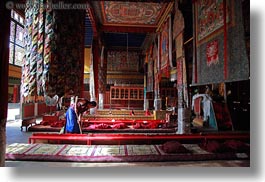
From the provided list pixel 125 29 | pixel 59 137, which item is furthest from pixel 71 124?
pixel 125 29

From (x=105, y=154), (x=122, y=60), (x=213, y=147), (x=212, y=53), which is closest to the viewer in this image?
(x=105, y=154)

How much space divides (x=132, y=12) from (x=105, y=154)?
7.08 m

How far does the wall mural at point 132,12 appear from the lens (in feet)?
26.3

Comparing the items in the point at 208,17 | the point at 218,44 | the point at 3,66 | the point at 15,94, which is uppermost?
the point at 208,17

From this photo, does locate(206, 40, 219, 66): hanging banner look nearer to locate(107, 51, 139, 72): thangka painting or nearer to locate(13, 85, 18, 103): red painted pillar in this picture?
locate(107, 51, 139, 72): thangka painting

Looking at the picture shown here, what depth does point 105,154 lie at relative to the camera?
11.1ft

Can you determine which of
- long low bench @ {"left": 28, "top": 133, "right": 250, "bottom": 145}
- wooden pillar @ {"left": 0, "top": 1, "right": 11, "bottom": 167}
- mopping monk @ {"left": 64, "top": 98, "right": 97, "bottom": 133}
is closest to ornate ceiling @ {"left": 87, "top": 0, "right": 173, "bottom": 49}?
mopping monk @ {"left": 64, "top": 98, "right": 97, "bottom": 133}

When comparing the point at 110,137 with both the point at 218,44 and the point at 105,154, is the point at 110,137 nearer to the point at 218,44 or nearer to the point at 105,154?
the point at 105,154

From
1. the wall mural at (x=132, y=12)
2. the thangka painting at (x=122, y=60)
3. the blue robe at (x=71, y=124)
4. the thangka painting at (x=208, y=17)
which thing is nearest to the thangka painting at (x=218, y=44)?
the thangka painting at (x=208, y=17)

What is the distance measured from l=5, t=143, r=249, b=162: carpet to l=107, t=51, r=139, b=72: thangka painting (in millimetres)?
13509

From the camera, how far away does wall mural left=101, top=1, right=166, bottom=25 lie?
8.02m

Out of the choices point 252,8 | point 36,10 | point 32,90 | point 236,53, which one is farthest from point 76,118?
point 252,8

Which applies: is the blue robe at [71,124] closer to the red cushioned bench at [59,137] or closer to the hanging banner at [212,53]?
the red cushioned bench at [59,137]

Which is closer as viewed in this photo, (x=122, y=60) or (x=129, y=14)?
(x=129, y=14)
